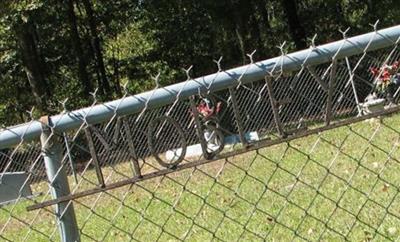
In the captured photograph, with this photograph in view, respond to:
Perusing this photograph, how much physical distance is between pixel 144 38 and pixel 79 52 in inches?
98.5

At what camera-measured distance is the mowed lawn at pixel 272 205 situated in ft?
15.7

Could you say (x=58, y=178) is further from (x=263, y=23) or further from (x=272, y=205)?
(x=263, y=23)

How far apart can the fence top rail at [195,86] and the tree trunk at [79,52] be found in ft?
76.9

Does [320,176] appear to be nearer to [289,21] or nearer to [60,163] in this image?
[60,163]

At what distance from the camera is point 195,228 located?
6199 millimetres

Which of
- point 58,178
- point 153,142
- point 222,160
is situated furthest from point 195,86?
point 222,160

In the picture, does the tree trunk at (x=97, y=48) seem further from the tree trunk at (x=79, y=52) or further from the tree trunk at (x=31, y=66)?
the tree trunk at (x=31, y=66)

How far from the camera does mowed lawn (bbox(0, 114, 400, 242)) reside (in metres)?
4.78

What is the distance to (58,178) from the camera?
273cm

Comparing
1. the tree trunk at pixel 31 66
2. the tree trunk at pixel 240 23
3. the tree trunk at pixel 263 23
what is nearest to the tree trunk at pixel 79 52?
the tree trunk at pixel 31 66

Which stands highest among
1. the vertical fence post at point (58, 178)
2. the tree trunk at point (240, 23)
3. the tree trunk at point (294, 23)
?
the tree trunk at point (294, 23)

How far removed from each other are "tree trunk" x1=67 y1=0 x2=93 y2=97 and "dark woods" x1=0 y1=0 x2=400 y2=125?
0.12 feet

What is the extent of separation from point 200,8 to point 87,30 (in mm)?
6056

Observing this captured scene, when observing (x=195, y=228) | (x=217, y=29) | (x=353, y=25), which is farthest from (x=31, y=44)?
(x=195, y=228)
